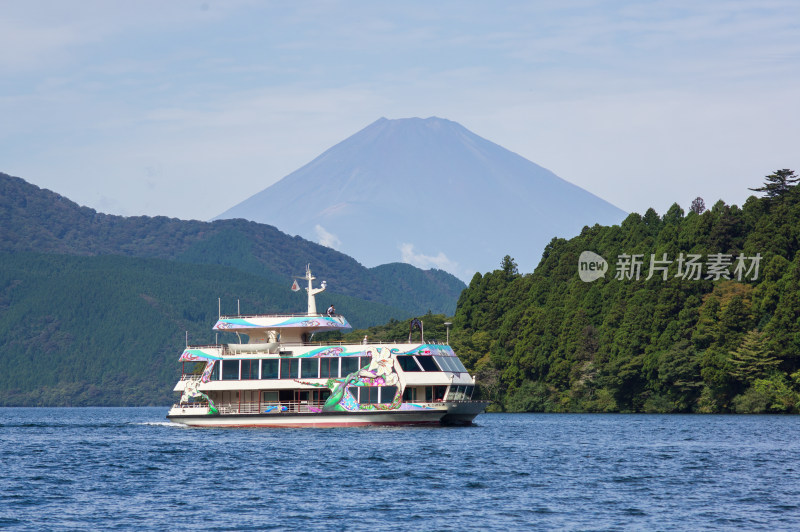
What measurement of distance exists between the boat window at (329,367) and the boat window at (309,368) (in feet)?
0.79

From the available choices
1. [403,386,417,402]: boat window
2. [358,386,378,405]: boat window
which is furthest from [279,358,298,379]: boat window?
[403,386,417,402]: boat window

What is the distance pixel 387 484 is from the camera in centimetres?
4122

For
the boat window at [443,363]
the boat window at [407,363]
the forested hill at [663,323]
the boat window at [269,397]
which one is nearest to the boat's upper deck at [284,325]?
the boat window at [269,397]

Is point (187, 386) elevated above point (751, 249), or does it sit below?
below

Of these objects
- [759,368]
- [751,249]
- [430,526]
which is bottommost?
[430,526]

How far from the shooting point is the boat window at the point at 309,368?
64.1 metres

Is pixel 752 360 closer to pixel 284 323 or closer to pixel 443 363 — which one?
pixel 443 363

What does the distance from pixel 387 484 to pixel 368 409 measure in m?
21.4

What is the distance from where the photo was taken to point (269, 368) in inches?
2544

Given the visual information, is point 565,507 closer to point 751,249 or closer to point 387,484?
point 387,484

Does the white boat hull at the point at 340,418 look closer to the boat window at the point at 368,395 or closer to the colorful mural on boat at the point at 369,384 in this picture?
the colorful mural on boat at the point at 369,384

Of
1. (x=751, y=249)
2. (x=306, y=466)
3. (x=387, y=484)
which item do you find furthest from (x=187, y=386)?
(x=751, y=249)

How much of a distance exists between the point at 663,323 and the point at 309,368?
4128 centimetres

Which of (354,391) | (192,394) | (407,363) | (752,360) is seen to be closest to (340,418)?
(354,391)
